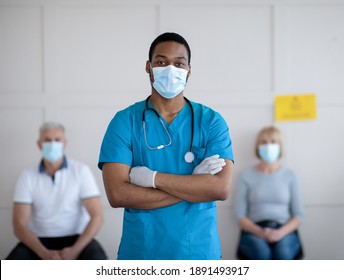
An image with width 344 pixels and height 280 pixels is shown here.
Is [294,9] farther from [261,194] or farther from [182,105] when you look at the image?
[261,194]

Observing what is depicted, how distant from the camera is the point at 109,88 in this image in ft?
4.50

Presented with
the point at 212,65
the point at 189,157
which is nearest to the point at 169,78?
the point at 189,157

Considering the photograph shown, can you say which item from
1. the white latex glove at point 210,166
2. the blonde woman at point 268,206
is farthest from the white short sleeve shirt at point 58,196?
the white latex glove at point 210,166

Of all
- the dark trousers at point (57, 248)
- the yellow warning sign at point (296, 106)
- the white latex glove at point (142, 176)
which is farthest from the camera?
the dark trousers at point (57, 248)

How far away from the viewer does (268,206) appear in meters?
1.70

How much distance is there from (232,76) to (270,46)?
136 mm

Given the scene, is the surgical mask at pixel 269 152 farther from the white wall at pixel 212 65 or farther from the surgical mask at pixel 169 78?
the surgical mask at pixel 169 78

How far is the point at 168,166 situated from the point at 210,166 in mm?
81

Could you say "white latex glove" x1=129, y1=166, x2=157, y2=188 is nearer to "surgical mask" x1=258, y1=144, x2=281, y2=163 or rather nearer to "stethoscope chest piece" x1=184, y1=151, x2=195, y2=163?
"stethoscope chest piece" x1=184, y1=151, x2=195, y2=163

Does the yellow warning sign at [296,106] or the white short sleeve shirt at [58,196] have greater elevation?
the yellow warning sign at [296,106]

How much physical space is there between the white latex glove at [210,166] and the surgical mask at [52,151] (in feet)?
2.60

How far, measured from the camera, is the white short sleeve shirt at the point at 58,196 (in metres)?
1.60

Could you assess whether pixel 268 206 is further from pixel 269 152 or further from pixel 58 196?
pixel 58 196

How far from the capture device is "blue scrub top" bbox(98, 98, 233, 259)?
35.4 inches
